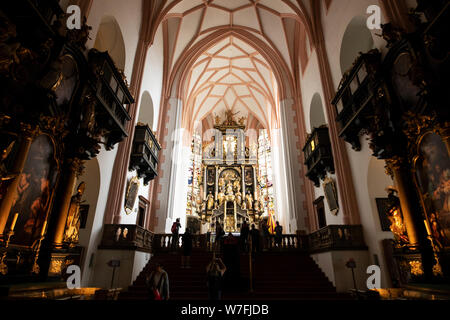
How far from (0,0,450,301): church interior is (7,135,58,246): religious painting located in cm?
3

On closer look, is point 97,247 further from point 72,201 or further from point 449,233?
point 449,233

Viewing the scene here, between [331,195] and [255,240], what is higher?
[331,195]

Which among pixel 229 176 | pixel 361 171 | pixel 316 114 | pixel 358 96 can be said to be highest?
pixel 229 176

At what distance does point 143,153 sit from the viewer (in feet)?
32.1

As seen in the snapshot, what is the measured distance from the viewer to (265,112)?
24.5 meters

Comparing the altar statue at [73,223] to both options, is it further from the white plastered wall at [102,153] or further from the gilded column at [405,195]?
the gilded column at [405,195]

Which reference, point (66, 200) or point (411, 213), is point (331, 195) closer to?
point (411, 213)

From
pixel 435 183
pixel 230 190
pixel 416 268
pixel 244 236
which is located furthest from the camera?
pixel 230 190

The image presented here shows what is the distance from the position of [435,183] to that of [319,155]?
5060mm

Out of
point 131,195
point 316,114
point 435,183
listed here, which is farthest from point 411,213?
point 131,195

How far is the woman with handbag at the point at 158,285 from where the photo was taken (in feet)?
14.3

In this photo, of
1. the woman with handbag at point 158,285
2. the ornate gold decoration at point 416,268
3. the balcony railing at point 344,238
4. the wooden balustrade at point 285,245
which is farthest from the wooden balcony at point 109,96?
the ornate gold decoration at point 416,268

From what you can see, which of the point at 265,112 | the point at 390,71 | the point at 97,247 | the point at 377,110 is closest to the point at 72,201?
the point at 97,247

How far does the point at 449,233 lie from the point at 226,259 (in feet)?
17.0
